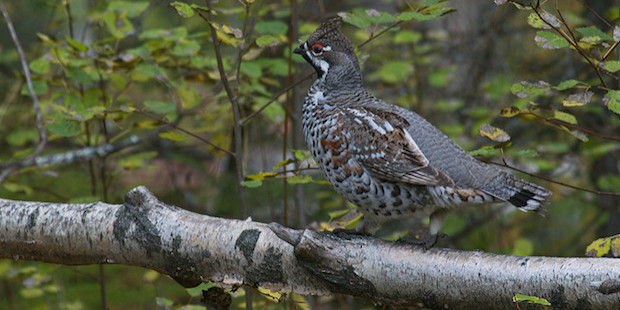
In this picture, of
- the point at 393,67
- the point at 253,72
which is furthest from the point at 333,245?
the point at 393,67

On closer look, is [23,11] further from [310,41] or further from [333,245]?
[333,245]

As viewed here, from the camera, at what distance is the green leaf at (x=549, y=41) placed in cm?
280

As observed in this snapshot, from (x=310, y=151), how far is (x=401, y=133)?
0.51 metres

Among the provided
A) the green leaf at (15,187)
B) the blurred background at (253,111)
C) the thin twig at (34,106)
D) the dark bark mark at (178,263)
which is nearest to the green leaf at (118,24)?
the blurred background at (253,111)

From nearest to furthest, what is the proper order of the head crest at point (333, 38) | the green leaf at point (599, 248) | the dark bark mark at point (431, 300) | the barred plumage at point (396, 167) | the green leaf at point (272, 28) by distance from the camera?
the dark bark mark at point (431, 300)
the green leaf at point (599, 248)
the barred plumage at point (396, 167)
the head crest at point (333, 38)
the green leaf at point (272, 28)

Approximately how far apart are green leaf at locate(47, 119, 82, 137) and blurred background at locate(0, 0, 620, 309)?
12 millimetres

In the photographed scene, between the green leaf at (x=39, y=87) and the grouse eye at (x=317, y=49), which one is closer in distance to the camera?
the grouse eye at (x=317, y=49)

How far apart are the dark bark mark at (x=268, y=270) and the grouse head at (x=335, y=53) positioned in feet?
3.91

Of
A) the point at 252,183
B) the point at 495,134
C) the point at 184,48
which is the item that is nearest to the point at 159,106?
the point at 184,48

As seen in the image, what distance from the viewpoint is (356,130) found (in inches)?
123

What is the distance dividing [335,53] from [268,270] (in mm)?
1363

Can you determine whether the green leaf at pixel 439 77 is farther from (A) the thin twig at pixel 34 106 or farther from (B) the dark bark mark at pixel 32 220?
(B) the dark bark mark at pixel 32 220

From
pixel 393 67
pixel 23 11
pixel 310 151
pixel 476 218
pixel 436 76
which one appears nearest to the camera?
pixel 310 151

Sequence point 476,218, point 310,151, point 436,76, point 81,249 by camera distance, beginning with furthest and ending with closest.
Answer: point 476,218 < point 436,76 < point 310,151 < point 81,249
